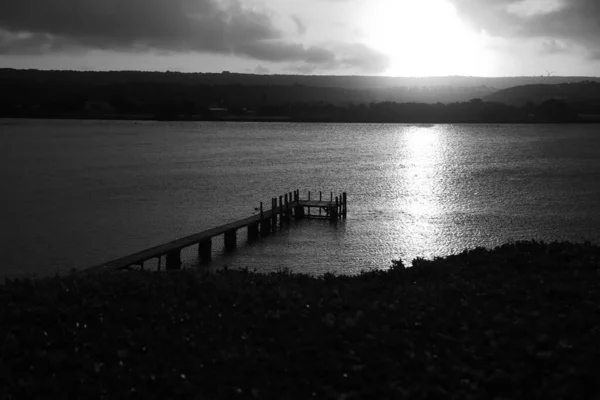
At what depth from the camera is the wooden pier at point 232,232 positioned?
26183 mm

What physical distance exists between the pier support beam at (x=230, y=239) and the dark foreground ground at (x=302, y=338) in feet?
74.6

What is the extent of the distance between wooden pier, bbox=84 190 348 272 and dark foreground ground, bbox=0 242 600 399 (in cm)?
952

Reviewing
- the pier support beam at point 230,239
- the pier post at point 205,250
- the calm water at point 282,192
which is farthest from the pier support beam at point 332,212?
the pier post at point 205,250

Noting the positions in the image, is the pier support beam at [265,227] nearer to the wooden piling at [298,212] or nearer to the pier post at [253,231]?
the pier post at [253,231]

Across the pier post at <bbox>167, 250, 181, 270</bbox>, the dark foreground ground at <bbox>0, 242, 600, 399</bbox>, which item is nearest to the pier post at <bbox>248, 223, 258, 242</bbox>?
the pier post at <bbox>167, 250, 181, 270</bbox>

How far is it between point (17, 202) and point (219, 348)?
48.1m

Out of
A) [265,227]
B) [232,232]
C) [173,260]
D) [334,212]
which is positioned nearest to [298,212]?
[334,212]

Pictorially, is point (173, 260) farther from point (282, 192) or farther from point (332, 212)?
point (282, 192)

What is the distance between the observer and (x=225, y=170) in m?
81.5

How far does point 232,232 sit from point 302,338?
27221mm

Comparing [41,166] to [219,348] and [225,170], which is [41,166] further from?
[219,348]

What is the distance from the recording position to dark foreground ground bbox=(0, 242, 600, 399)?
8297 millimetres

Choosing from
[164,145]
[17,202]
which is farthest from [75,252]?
[164,145]

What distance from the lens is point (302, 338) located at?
9.69 metres
